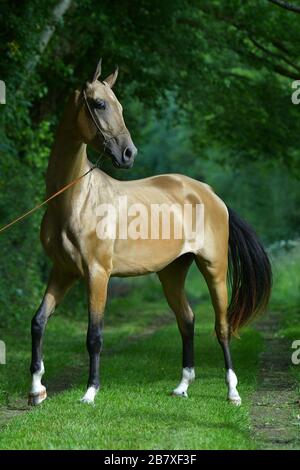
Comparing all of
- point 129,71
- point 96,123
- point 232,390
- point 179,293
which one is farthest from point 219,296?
point 129,71

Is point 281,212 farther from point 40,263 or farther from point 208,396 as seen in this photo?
point 208,396

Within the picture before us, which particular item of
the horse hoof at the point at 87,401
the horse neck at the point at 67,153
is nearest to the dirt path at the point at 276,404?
the horse hoof at the point at 87,401

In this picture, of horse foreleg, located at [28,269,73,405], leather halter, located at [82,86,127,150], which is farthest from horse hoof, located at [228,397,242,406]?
leather halter, located at [82,86,127,150]

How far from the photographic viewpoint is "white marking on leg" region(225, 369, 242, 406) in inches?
347

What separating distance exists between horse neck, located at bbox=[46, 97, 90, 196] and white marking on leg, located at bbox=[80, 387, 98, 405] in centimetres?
176

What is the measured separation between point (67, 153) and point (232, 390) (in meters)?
2.58

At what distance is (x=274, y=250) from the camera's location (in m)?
26.5

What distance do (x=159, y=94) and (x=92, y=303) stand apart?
36.8 feet

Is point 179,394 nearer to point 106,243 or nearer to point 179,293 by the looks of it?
point 179,293

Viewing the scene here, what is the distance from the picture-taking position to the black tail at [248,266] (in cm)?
994

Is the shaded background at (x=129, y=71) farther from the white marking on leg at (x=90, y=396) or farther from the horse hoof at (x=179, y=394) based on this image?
the white marking on leg at (x=90, y=396)

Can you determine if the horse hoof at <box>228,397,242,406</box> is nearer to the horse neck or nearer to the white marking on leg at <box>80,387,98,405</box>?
the white marking on leg at <box>80,387,98,405</box>

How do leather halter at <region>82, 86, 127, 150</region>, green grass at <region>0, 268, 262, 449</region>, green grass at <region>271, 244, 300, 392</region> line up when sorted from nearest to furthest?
green grass at <region>0, 268, 262, 449</region> < leather halter at <region>82, 86, 127, 150</region> < green grass at <region>271, 244, 300, 392</region>
